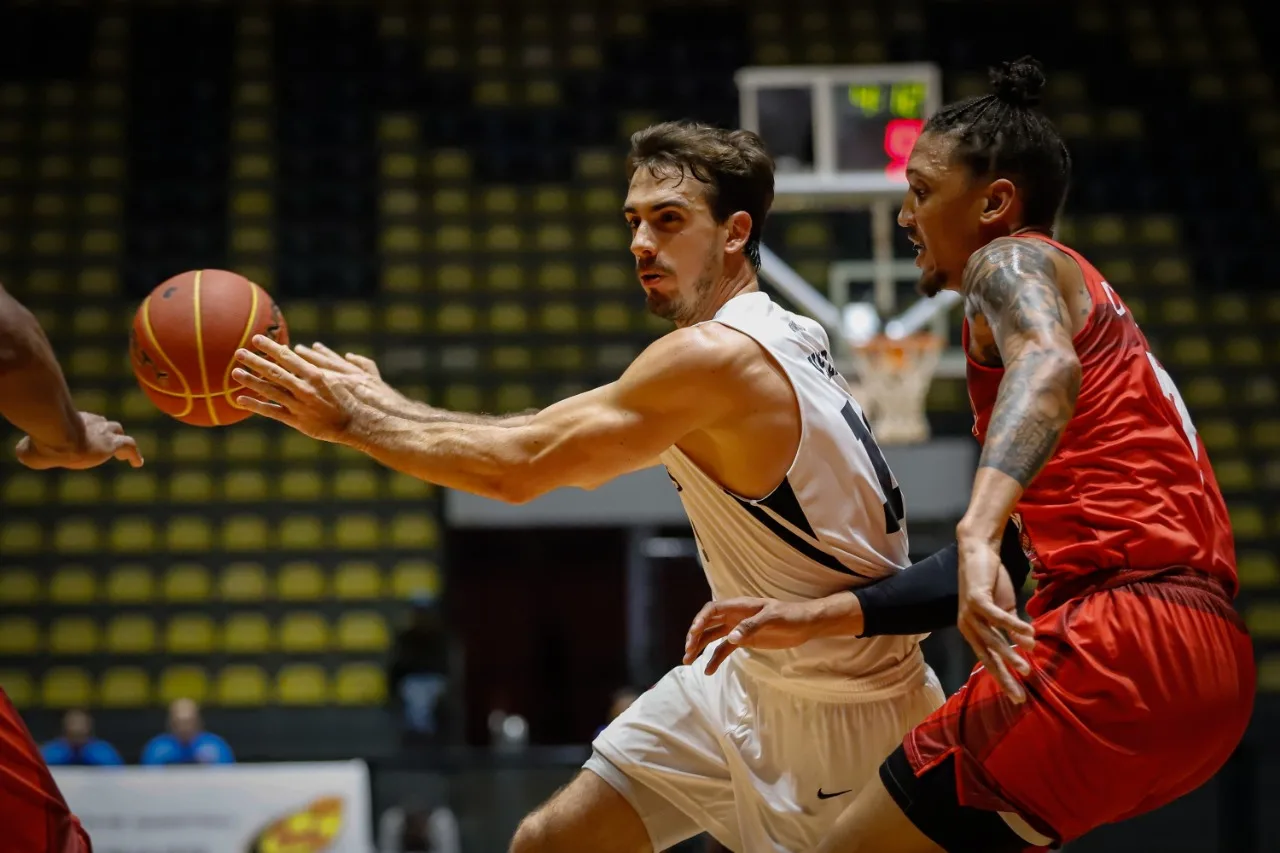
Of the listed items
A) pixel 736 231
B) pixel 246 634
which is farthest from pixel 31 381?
pixel 246 634

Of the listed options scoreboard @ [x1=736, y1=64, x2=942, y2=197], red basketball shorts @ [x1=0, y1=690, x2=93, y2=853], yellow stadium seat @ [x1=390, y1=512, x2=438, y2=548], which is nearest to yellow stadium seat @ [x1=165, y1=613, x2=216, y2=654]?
yellow stadium seat @ [x1=390, y1=512, x2=438, y2=548]

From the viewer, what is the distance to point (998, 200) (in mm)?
2893

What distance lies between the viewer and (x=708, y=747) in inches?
127

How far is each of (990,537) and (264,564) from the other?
10.0 meters

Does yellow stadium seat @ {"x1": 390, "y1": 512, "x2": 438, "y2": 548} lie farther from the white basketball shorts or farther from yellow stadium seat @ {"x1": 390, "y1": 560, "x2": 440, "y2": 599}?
the white basketball shorts

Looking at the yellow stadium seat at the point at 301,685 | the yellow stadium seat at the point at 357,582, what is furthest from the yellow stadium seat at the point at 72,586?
the yellow stadium seat at the point at 357,582

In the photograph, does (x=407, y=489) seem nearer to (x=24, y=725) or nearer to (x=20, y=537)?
(x=20, y=537)

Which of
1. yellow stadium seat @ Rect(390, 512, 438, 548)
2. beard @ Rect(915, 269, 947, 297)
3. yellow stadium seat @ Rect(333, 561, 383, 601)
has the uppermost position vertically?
beard @ Rect(915, 269, 947, 297)

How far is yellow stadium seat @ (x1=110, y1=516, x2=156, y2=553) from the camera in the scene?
38.3 feet

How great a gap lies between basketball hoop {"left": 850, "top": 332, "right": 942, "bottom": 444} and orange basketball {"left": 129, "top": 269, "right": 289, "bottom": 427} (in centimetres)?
628

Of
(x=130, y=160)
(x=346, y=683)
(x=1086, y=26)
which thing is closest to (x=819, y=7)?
(x=1086, y=26)

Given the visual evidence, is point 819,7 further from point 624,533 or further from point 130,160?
point 130,160

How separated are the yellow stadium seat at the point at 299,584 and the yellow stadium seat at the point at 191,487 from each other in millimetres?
→ 982

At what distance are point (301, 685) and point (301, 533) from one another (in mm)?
1343
